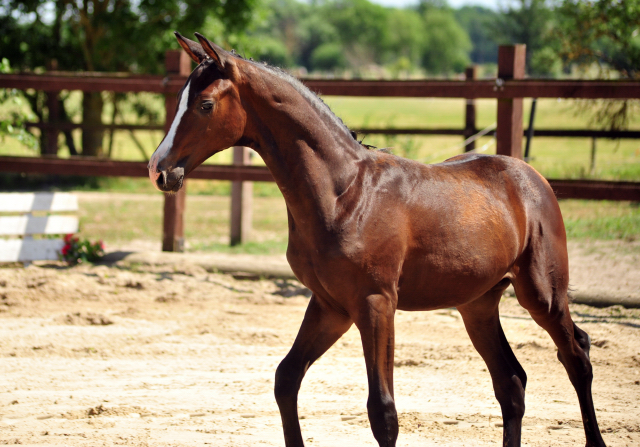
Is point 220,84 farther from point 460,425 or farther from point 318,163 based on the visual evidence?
point 460,425

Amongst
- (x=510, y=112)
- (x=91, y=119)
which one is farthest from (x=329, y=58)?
(x=510, y=112)

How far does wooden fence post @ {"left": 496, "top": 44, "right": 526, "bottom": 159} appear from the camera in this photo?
6121mm

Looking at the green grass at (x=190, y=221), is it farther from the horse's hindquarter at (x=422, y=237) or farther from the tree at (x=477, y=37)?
the tree at (x=477, y=37)

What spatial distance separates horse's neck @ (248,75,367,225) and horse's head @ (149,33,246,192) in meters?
0.13

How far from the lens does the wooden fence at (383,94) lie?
5.86 m

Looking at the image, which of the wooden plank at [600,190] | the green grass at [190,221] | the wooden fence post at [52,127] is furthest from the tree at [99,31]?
the wooden plank at [600,190]

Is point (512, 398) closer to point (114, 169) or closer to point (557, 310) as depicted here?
point (557, 310)

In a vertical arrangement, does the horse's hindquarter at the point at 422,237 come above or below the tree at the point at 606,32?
below

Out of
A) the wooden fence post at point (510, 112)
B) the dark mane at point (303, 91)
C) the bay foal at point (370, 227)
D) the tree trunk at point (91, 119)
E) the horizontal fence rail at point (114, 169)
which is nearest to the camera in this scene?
the bay foal at point (370, 227)

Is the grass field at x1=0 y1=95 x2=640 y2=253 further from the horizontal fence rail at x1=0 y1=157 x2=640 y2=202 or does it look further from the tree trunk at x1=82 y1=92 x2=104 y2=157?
the tree trunk at x1=82 y1=92 x2=104 y2=157

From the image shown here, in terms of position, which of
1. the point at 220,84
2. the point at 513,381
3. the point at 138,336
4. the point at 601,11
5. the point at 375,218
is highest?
the point at 601,11

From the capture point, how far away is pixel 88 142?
1406 centimetres

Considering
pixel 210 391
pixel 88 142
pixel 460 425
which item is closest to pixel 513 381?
pixel 460 425

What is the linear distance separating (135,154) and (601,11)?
13646 millimetres
